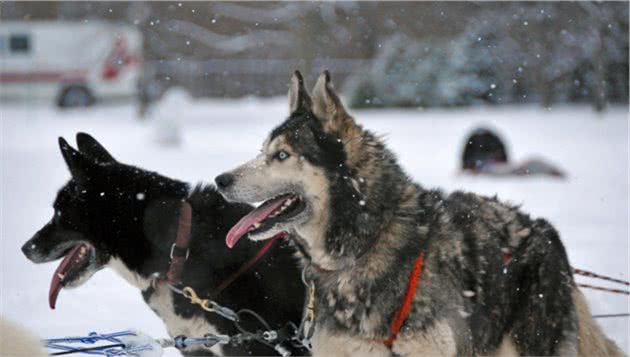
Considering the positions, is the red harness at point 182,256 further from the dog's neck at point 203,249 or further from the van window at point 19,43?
the van window at point 19,43

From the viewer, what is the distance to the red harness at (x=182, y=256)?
157 inches

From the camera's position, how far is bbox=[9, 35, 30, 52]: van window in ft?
87.6

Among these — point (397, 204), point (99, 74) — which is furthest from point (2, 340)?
point (99, 74)

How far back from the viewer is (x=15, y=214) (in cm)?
966

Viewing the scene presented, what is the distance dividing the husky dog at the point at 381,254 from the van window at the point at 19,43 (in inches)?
1002

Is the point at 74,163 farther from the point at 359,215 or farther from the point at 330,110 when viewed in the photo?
the point at 359,215

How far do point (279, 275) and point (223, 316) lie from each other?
362mm

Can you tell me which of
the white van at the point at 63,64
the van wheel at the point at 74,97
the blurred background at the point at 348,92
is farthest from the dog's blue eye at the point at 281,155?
the van wheel at the point at 74,97

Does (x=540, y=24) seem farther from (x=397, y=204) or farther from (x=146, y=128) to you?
(x=397, y=204)

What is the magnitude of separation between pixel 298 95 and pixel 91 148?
145 centimetres

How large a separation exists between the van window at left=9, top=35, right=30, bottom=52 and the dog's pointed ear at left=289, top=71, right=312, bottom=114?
25365mm

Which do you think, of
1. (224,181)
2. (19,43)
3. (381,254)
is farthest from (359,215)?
(19,43)

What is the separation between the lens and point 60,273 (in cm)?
404

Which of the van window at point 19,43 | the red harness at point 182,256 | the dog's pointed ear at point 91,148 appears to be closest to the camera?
the red harness at point 182,256
